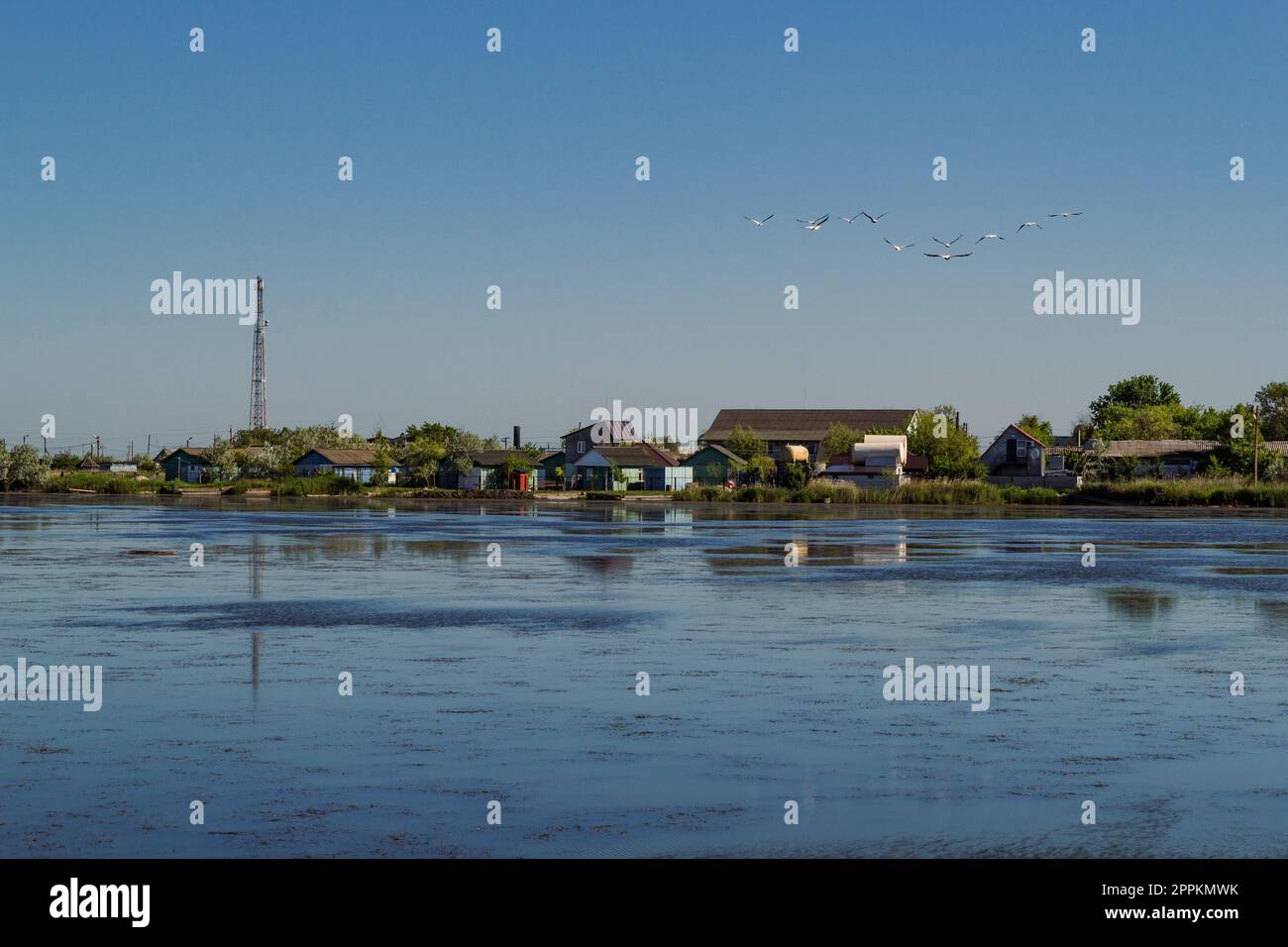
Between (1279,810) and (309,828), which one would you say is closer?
(309,828)

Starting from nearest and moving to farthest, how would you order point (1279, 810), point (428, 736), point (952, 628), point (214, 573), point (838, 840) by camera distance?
1. point (838, 840)
2. point (1279, 810)
3. point (428, 736)
4. point (952, 628)
5. point (214, 573)

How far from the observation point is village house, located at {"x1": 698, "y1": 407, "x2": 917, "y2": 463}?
161125 mm

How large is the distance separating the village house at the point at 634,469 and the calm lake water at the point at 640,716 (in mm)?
93605

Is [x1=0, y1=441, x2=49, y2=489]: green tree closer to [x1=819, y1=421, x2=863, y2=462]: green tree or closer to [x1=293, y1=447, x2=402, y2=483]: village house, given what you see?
[x1=293, y1=447, x2=402, y2=483]: village house

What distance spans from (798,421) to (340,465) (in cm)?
5446

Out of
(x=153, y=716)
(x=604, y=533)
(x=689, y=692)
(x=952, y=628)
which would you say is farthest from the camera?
(x=604, y=533)

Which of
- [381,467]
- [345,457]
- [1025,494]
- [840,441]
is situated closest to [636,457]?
[840,441]

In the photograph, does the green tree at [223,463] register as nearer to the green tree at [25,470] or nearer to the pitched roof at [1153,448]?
the green tree at [25,470]

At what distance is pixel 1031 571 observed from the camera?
3609 centimetres

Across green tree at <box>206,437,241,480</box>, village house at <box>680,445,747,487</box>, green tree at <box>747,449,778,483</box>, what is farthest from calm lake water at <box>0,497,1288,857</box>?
green tree at <box>206,437,241,480</box>
